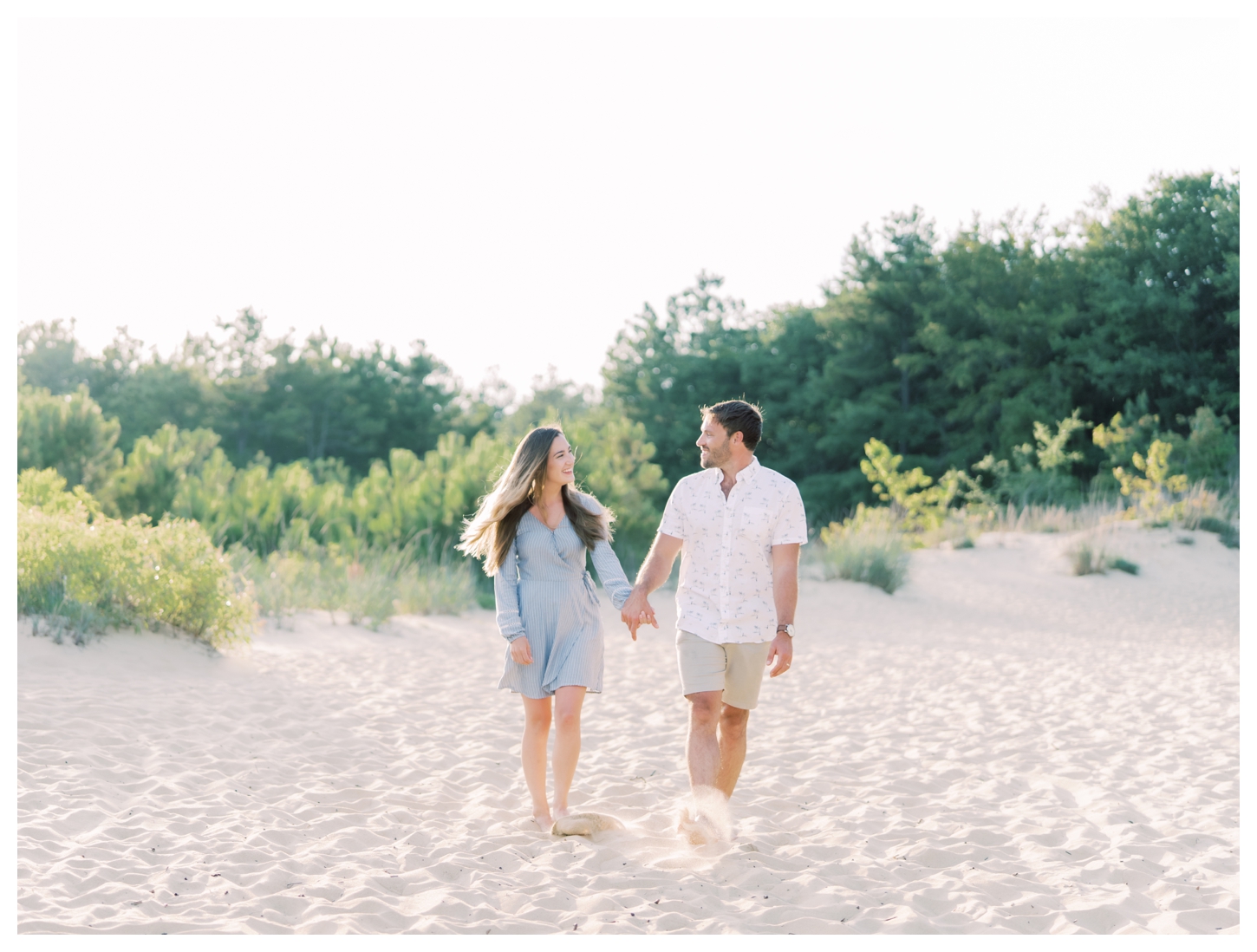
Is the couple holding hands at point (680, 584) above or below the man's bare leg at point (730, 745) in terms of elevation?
above

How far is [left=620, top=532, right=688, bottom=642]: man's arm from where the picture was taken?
419 centimetres

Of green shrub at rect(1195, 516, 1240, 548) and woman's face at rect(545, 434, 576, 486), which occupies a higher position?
woman's face at rect(545, 434, 576, 486)

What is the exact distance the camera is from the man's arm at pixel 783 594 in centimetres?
412

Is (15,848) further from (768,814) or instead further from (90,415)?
(90,415)

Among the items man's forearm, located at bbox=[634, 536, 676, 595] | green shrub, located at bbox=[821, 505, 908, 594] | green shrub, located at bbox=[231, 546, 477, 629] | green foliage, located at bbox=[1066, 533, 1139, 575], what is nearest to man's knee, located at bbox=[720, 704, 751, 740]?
man's forearm, located at bbox=[634, 536, 676, 595]

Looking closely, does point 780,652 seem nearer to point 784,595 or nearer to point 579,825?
point 784,595

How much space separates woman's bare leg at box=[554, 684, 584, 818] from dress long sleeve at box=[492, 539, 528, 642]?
31 cm

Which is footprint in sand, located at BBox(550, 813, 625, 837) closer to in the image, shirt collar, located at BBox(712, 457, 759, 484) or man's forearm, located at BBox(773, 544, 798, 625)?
man's forearm, located at BBox(773, 544, 798, 625)

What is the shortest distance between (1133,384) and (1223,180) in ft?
24.4

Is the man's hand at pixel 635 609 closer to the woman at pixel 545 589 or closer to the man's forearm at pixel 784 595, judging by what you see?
the woman at pixel 545 589

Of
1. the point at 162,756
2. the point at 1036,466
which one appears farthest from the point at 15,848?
the point at 1036,466

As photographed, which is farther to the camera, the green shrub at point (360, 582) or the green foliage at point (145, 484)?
the green foliage at point (145, 484)

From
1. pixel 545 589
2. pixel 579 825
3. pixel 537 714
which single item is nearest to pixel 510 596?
pixel 545 589

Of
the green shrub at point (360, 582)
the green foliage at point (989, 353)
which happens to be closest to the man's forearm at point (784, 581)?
the green shrub at point (360, 582)
